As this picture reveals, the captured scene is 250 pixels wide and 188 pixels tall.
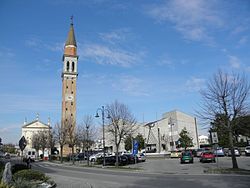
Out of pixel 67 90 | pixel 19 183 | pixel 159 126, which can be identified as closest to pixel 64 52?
pixel 67 90

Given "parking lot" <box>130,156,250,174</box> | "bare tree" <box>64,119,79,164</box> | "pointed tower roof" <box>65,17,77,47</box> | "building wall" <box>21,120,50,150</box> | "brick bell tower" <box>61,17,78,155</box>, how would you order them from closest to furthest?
"parking lot" <box>130,156,250,174</box> → "bare tree" <box>64,119,79,164</box> → "brick bell tower" <box>61,17,78,155</box> → "pointed tower roof" <box>65,17,77,47</box> → "building wall" <box>21,120,50,150</box>

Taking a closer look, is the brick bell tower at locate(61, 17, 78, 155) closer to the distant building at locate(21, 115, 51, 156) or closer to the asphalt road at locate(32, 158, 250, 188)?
the distant building at locate(21, 115, 51, 156)

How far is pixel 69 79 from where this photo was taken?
313 feet

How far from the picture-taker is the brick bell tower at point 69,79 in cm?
9075

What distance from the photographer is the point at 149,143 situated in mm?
105312

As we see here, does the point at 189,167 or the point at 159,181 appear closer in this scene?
the point at 159,181

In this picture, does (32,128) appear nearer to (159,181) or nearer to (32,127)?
(32,127)

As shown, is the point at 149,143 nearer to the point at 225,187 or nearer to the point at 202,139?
the point at 202,139

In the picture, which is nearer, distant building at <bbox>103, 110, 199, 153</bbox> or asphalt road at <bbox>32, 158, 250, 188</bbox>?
asphalt road at <bbox>32, 158, 250, 188</bbox>

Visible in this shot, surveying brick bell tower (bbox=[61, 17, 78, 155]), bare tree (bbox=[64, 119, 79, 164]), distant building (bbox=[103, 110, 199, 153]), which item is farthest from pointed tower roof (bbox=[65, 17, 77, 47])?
bare tree (bbox=[64, 119, 79, 164])

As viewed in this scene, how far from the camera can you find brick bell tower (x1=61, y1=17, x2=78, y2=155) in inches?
3573

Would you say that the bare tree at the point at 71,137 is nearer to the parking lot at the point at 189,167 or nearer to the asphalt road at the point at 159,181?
the parking lot at the point at 189,167

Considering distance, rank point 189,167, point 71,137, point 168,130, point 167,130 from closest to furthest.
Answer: point 189,167 < point 71,137 < point 168,130 < point 167,130

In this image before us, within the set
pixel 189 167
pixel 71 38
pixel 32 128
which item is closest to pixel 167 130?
pixel 71 38
